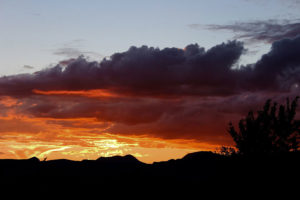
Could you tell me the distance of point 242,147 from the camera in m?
58.1

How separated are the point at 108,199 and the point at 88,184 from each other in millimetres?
15508

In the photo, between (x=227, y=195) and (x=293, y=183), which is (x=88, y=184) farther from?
(x=293, y=183)

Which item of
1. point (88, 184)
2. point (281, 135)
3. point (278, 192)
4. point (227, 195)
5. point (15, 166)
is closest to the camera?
point (278, 192)

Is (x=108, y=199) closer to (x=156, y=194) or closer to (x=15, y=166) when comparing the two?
(x=156, y=194)

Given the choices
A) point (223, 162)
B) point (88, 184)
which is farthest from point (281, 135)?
point (88, 184)

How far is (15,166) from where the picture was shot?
181250 mm

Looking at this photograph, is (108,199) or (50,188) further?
(50,188)

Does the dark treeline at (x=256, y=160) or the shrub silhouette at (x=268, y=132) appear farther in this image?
the shrub silhouette at (x=268, y=132)

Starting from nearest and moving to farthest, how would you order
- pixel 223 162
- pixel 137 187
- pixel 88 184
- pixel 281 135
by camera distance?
1. pixel 223 162
2. pixel 281 135
3. pixel 137 187
4. pixel 88 184

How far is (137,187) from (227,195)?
1274 inches

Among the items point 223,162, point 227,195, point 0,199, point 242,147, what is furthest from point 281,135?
point 0,199

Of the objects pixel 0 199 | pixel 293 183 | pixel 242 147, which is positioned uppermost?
pixel 242 147

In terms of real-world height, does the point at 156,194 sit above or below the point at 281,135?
below

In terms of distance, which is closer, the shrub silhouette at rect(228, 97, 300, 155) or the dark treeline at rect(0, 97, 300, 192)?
the dark treeline at rect(0, 97, 300, 192)
